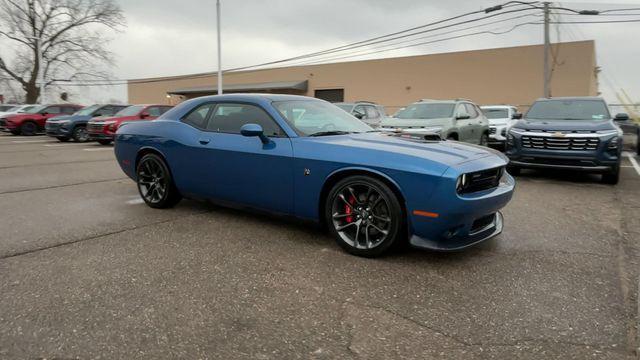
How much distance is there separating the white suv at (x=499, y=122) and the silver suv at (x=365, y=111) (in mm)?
3445

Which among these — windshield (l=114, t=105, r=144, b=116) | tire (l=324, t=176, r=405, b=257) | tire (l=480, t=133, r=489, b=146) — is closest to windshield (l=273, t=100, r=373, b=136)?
tire (l=324, t=176, r=405, b=257)

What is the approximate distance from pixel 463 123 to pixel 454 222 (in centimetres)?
789

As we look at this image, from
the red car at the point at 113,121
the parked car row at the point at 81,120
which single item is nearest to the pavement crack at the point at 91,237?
the parked car row at the point at 81,120

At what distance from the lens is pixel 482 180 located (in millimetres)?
Result: 3797

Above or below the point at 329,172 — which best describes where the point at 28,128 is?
above

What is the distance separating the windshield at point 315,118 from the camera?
178 inches

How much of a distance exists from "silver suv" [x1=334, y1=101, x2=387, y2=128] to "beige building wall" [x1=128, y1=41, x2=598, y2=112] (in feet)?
48.3

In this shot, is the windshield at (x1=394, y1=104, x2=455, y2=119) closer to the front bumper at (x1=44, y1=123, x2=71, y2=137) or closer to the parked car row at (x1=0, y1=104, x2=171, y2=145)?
the parked car row at (x1=0, y1=104, x2=171, y2=145)

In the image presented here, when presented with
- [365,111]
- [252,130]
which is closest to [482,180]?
[252,130]

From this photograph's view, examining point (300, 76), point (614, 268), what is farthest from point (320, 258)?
point (300, 76)

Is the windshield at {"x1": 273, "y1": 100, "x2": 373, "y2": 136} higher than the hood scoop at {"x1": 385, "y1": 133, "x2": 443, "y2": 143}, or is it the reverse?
the windshield at {"x1": 273, "y1": 100, "x2": 373, "y2": 136}

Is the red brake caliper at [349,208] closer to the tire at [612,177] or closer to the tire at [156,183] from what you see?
the tire at [156,183]

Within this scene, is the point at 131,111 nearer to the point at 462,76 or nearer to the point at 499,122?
the point at 499,122

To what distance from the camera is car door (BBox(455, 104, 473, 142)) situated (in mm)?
10555
